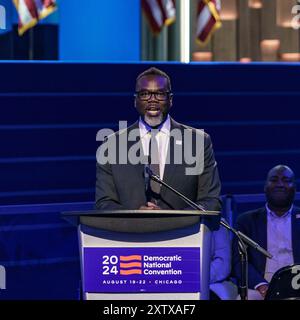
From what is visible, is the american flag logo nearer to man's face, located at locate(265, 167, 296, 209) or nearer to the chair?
the chair

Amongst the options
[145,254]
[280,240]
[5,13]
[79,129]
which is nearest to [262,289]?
[280,240]

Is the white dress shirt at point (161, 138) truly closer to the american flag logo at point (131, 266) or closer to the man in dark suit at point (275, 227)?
the american flag logo at point (131, 266)

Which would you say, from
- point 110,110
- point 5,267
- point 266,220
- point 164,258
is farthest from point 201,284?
point 110,110

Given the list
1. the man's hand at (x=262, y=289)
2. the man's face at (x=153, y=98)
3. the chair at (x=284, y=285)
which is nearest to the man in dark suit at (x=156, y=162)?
the man's face at (x=153, y=98)

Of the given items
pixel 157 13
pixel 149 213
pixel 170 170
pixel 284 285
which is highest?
pixel 157 13

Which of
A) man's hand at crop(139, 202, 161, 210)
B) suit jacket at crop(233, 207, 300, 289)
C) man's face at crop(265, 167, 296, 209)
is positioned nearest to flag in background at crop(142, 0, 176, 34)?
man's face at crop(265, 167, 296, 209)

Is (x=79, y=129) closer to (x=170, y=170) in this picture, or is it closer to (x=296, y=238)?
(x=296, y=238)

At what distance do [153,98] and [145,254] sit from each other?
1079 millimetres

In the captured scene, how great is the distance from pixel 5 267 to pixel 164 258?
3.23 m

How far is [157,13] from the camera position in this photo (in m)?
9.44

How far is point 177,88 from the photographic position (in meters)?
8.68

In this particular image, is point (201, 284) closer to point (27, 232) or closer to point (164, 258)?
point (164, 258)

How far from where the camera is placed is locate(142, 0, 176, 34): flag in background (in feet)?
31.0

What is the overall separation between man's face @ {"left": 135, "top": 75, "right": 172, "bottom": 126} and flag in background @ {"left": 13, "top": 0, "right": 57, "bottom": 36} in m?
3.89
